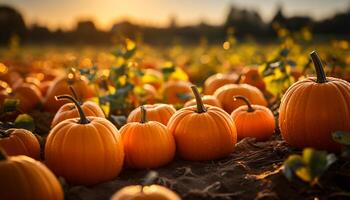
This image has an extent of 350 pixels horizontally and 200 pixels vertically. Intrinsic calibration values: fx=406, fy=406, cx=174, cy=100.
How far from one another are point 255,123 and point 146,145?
1.30 meters

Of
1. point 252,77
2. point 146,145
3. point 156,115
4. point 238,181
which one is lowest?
point 238,181

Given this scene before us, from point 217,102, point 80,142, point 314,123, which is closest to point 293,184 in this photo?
point 314,123

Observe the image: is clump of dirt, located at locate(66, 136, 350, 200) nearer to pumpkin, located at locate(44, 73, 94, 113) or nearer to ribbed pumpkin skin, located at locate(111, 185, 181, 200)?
ribbed pumpkin skin, located at locate(111, 185, 181, 200)

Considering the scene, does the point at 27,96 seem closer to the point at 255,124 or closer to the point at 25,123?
the point at 25,123

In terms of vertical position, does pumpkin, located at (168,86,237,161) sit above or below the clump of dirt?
above

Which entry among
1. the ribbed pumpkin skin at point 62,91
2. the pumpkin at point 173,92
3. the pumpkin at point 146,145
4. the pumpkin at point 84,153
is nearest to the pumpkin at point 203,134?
the pumpkin at point 146,145

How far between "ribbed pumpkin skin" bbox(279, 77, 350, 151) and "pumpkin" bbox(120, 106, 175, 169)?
110 cm

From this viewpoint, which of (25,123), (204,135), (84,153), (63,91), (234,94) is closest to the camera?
(84,153)

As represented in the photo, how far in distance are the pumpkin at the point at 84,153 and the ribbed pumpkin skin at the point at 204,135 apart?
67cm

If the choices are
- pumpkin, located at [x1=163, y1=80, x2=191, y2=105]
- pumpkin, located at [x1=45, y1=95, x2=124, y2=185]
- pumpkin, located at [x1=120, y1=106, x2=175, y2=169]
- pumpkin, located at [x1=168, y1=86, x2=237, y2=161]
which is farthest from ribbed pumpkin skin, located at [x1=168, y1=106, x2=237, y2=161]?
pumpkin, located at [x1=163, y1=80, x2=191, y2=105]

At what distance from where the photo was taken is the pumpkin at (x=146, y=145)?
3.48 metres

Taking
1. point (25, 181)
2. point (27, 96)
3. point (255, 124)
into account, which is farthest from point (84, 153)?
point (27, 96)

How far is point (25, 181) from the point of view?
253cm

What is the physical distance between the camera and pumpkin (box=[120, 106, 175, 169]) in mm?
3482
